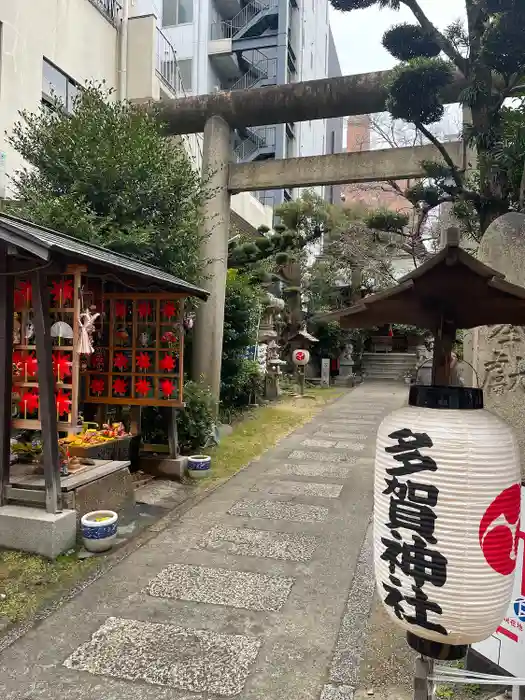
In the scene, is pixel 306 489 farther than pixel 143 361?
Yes

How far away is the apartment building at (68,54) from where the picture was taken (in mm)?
9570

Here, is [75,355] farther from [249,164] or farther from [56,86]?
[56,86]

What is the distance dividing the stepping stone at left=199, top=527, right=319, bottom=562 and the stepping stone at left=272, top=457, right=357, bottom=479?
2914 millimetres

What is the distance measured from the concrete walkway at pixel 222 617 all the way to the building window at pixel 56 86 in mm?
8931

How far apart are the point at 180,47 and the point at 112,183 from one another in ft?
57.6

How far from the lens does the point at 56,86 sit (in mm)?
10984

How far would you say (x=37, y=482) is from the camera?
5391mm

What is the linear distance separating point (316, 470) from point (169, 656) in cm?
583

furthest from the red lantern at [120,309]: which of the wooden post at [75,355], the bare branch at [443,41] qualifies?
the bare branch at [443,41]

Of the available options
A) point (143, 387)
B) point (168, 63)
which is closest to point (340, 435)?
point (143, 387)

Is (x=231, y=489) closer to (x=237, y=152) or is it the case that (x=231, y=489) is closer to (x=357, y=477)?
(x=357, y=477)

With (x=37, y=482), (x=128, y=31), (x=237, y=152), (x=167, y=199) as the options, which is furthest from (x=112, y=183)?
(x=237, y=152)

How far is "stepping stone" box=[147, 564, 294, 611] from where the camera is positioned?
14.3 ft

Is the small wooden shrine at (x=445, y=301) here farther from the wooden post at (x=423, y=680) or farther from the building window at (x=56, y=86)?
the building window at (x=56, y=86)
